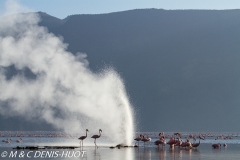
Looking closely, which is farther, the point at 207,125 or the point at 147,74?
the point at 147,74

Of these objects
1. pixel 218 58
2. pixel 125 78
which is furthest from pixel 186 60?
pixel 125 78

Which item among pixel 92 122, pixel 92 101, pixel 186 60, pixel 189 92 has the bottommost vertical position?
pixel 92 101

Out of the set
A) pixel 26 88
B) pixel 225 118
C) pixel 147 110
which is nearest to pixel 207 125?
pixel 225 118

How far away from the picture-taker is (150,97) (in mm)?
169750

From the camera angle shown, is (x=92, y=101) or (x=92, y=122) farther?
(x=92, y=122)

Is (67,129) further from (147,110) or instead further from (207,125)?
(207,125)

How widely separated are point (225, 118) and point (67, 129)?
49096mm

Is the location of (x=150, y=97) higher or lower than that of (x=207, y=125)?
higher

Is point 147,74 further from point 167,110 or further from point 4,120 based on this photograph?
point 4,120

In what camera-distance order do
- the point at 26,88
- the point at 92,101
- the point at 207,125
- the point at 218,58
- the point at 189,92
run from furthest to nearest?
1. the point at 218,58
2. the point at 189,92
3. the point at 207,125
4. the point at 26,88
5. the point at 92,101

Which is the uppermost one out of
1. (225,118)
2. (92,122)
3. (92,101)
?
(225,118)

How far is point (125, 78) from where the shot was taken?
185250 mm

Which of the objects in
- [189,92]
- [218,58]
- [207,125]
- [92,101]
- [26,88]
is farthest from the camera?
[218,58]

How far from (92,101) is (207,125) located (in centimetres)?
9472
